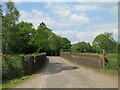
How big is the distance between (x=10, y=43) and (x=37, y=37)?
49.2 ft

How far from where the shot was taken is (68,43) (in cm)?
15488

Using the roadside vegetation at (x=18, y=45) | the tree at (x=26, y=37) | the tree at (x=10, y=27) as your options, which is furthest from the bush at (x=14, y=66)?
the tree at (x=26, y=37)

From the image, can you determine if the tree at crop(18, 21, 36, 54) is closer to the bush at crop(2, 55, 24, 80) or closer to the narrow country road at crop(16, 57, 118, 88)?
the bush at crop(2, 55, 24, 80)

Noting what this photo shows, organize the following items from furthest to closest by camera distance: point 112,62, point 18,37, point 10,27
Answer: point 18,37, point 10,27, point 112,62

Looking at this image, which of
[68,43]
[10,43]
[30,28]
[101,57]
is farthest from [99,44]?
[101,57]

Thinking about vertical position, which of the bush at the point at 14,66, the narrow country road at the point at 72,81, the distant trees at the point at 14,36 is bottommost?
the narrow country road at the point at 72,81

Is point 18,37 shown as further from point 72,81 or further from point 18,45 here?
point 72,81

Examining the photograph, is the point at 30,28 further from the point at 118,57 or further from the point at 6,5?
the point at 118,57

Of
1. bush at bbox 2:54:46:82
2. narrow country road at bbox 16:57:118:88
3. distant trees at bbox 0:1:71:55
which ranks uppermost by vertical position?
distant trees at bbox 0:1:71:55

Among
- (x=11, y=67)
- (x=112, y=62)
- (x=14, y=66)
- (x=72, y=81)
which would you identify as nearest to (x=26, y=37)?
(x=112, y=62)

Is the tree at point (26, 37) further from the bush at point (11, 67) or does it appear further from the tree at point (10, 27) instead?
the bush at point (11, 67)

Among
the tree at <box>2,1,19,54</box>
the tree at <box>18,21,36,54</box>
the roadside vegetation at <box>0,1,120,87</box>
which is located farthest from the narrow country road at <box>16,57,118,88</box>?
the tree at <box>18,21,36,54</box>

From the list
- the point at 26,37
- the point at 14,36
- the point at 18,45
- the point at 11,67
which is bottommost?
→ the point at 11,67

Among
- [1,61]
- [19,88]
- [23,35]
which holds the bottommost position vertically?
[19,88]
